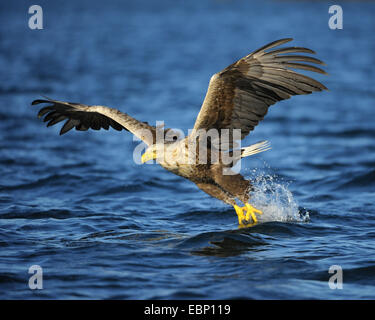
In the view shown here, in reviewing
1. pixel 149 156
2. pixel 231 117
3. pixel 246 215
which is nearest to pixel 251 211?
pixel 246 215

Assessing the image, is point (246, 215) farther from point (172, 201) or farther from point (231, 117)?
point (172, 201)

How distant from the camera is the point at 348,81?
21672mm

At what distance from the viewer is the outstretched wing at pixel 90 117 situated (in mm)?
7430

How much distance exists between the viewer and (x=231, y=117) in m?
6.74

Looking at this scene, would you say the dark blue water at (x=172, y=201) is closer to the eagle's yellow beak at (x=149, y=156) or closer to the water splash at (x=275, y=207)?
the water splash at (x=275, y=207)

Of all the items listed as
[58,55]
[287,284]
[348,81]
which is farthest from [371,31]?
[287,284]

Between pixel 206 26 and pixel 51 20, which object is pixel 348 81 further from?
pixel 51 20

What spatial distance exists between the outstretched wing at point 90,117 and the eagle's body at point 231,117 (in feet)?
0.13

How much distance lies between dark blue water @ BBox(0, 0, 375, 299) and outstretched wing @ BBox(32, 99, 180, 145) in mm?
1304

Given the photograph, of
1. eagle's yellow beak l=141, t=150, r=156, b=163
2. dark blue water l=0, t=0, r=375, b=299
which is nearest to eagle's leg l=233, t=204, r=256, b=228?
dark blue water l=0, t=0, r=375, b=299

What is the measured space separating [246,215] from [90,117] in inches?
108

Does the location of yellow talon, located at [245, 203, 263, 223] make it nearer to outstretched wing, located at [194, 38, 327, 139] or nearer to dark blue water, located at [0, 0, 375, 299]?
dark blue water, located at [0, 0, 375, 299]

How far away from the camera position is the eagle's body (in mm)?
6395
